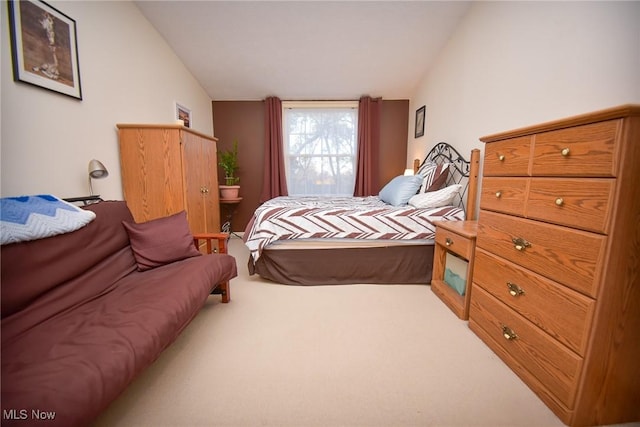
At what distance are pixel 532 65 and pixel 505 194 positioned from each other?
120cm

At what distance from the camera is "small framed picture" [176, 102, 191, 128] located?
125 inches

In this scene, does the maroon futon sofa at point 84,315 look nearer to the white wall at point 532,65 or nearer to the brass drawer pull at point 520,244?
the brass drawer pull at point 520,244

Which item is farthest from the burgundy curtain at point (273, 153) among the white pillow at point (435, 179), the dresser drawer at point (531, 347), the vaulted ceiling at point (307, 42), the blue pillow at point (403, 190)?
the dresser drawer at point (531, 347)

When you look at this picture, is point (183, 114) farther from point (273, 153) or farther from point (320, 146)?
point (320, 146)

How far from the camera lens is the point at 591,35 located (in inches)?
56.9

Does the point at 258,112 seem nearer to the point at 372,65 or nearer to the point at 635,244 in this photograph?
the point at 372,65

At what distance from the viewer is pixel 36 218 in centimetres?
119

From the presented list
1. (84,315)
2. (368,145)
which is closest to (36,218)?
(84,315)

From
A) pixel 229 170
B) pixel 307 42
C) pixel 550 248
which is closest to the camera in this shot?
pixel 550 248

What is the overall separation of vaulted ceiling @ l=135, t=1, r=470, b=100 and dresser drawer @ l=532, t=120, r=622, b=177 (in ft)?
7.15

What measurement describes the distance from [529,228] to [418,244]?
3.62 ft

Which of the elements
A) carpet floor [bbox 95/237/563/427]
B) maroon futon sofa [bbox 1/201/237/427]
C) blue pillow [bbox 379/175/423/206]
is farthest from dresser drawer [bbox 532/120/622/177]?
maroon futon sofa [bbox 1/201/237/427]

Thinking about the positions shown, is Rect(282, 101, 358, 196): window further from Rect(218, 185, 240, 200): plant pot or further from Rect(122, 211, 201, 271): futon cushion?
Rect(122, 211, 201, 271): futon cushion

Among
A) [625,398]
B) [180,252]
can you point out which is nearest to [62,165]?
[180,252]
